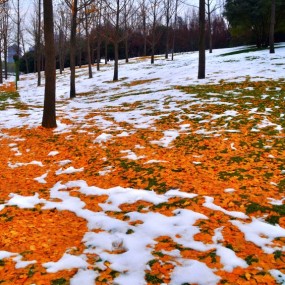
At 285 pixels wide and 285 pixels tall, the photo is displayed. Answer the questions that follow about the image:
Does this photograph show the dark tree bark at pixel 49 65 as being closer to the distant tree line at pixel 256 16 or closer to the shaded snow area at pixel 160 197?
the shaded snow area at pixel 160 197

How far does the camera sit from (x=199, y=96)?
1320 centimetres

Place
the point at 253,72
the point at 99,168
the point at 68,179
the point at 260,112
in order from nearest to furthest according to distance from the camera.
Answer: the point at 68,179
the point at 99,168
the point at 260,112
the point at 253,72

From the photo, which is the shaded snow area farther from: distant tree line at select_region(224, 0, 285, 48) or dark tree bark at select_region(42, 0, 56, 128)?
distant tree line at select_region(224, 0, 285, 48)

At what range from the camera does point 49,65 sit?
10461mm

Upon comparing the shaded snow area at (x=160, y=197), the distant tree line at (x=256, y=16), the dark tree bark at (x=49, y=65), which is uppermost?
the distant tree line at (x=256, y=16)

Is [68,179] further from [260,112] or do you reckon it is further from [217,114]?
[260,112]

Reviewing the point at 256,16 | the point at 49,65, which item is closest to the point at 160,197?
the point at 49,65

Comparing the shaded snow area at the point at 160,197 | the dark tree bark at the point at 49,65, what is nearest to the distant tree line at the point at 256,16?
the shaded snow area at the point at 160,197

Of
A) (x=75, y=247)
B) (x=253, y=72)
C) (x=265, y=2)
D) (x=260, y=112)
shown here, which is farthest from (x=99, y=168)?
(x=265, y=2)

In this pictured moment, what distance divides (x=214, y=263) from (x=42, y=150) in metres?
6.21

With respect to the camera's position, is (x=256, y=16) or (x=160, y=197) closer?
(x=160, y=197)

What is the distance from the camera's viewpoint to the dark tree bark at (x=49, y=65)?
10.1m

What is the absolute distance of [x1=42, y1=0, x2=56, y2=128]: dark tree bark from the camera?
33.0ft

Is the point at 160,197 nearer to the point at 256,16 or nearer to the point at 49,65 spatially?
the point at 49,65
